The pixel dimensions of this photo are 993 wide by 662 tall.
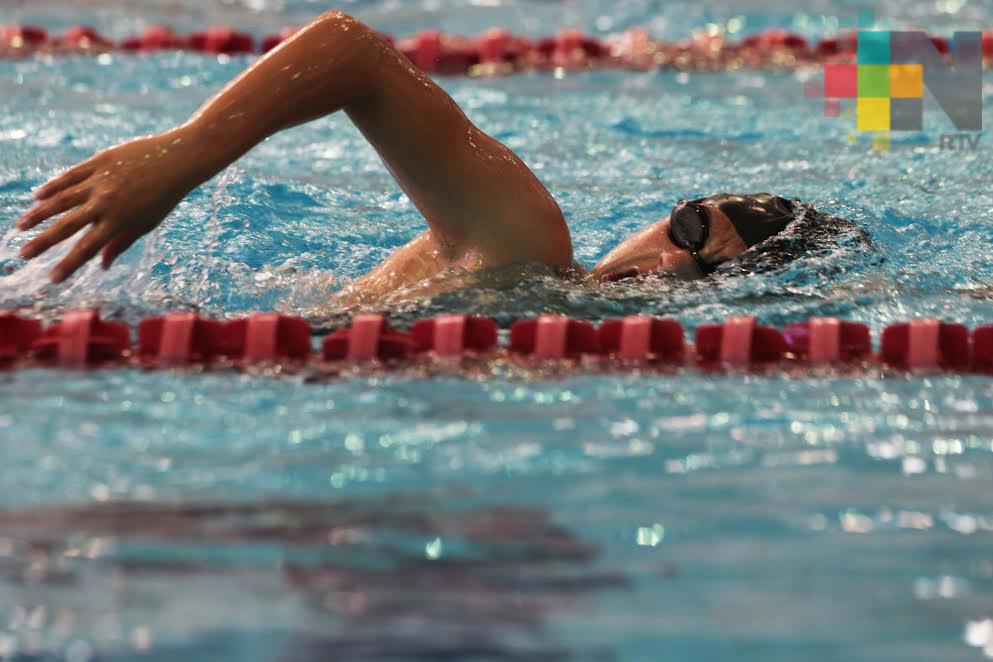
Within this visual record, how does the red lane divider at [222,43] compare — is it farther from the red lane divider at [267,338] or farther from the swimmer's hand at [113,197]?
the swimmer's hand at [113,197]

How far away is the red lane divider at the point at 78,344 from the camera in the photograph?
2.32m

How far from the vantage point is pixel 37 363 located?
7.56 feet

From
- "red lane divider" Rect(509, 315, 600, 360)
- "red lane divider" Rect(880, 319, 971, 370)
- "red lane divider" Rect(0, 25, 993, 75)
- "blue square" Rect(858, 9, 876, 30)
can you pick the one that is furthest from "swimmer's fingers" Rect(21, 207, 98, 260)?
"blue square" Rect(858, 9, 876, 30)

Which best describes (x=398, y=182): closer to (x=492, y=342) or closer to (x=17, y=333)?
(x=492, y=342)

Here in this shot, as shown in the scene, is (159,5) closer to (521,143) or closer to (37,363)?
(521,143)

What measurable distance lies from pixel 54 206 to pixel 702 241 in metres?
1.37

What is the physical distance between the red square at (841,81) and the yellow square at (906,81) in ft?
0.54

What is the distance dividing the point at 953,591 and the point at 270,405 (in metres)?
1.11

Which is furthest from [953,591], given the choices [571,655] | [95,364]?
[95,364]

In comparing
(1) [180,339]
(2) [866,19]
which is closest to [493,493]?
(1) [180,339]

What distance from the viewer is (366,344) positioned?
2350 millimetres

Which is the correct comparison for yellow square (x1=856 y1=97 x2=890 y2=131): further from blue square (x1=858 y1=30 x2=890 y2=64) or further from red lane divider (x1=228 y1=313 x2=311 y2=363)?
red lane divider (x1=228 y1=313 x2=311 y2=363)

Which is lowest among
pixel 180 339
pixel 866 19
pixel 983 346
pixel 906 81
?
pixel 983 346

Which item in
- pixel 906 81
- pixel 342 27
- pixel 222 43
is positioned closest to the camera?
pixel 342 27
